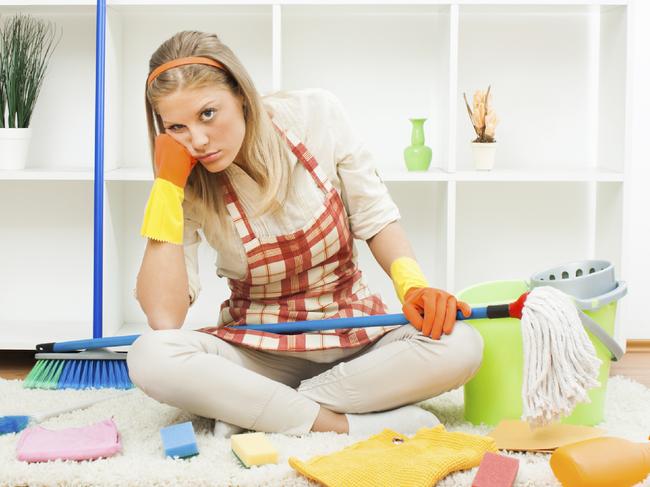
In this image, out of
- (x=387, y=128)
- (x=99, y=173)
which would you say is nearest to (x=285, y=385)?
(x=99, y=173)

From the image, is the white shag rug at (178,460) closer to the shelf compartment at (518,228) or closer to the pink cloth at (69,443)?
the pink cloth at (69,443)

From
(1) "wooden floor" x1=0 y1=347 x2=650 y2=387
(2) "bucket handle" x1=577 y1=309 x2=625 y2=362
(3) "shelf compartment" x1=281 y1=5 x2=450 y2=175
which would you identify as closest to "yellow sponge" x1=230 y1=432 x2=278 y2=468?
(2) "bucket handle" x1=577 y1=309 x2=625 y2=362

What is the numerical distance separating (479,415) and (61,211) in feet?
4.17

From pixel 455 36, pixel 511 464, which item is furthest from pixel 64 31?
pixel 511 464

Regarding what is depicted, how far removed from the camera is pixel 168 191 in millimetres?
1647

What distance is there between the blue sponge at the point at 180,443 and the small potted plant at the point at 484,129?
1079 millimetres

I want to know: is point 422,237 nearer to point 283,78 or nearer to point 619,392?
point 283,78

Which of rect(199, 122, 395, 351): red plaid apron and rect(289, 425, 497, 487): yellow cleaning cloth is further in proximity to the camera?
rect(199, 122, 395, 351): red plaid apron

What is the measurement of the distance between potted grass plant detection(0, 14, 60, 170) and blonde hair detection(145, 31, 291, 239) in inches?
28.9

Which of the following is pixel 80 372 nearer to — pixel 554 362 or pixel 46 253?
pixel 46 253

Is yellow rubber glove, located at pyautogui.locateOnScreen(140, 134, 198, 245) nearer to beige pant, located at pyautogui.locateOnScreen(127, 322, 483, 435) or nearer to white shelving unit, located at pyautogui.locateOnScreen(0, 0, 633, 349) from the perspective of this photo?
beige pant, located at pyautogui.locateOnScreen(127, 322, 483, 435)

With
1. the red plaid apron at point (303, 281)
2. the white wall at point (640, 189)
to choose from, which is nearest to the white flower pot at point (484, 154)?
the white wall at point (640, 189)

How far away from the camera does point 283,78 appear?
2502mm

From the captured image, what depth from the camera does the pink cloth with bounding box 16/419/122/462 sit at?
1.51 metres
